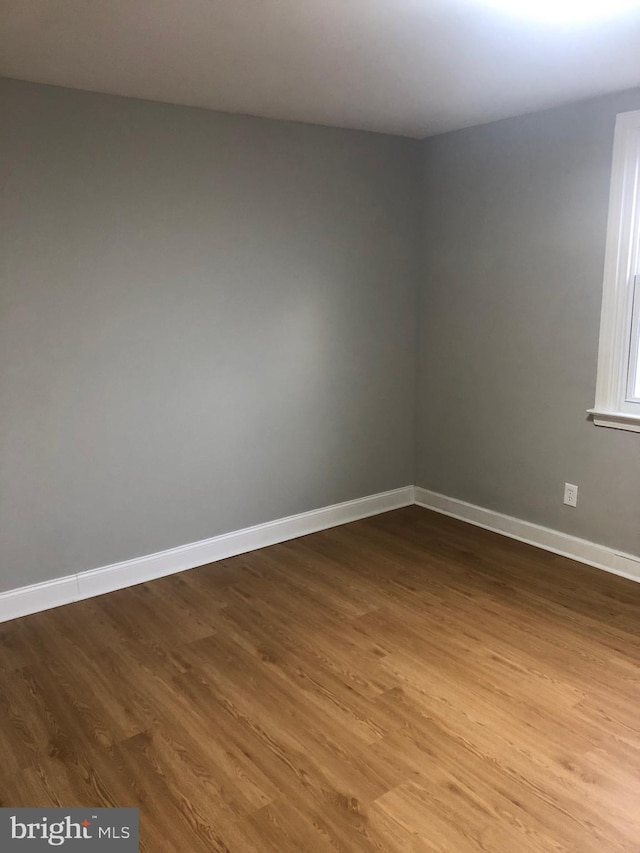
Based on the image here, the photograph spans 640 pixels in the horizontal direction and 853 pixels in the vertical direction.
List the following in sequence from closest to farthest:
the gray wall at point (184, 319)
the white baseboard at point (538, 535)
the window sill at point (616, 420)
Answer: the gray wall at point (184, 319) < the window sill at point (616, 420) < the white baseboard at point (538, 535)

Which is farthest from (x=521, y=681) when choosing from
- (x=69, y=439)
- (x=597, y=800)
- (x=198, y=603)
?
(x=69, y=439)

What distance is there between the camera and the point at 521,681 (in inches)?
98.6

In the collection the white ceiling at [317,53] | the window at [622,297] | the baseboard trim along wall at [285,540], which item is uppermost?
the white ceiling at [317,53]

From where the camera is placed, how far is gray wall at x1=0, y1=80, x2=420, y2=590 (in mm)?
2877

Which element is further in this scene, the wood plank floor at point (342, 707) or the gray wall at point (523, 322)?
the gray wall at point (523, 322)

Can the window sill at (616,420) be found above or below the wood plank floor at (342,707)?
above

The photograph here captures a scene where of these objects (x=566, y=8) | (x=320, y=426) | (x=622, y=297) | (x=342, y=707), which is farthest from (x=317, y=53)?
(x=342, y=707)

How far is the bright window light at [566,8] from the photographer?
1.96 m

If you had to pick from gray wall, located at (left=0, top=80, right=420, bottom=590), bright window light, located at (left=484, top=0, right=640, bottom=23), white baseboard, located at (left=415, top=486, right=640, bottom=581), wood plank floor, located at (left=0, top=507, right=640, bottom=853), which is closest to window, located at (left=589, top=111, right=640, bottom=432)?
white baseboard, located at (left=415, top=486, right=640, bottom=581)

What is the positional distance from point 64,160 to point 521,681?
2741mm

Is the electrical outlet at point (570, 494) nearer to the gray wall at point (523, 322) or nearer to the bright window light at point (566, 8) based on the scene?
the gray wall at point (523, 322)

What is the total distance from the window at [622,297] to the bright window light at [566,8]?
1.06 metres

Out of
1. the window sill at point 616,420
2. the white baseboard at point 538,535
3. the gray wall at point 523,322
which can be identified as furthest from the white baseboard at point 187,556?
the window sill at point 616,420

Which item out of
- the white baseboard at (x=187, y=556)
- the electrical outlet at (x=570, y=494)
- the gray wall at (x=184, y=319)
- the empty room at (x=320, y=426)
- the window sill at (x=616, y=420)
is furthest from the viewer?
the electrical outlet at (x=570, y=494)
